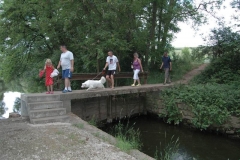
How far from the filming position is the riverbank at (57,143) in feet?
15.8

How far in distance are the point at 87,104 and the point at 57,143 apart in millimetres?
6288

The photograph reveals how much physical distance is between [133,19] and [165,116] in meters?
5.94

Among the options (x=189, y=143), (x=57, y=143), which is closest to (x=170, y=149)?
(x=189, y=143)

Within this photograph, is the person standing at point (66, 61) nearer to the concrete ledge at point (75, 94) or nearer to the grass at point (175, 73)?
the concrete ledge at point (75, 94)

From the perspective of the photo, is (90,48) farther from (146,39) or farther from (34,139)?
(34,139)

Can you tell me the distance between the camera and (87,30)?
13.7m

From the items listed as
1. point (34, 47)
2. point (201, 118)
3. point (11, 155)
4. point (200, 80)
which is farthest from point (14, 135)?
point (34, 47)

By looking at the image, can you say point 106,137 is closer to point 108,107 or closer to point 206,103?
point 206,103

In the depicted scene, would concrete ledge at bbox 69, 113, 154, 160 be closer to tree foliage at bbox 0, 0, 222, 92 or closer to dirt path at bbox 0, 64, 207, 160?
dirt path at bbox 0, 64, 207, 160

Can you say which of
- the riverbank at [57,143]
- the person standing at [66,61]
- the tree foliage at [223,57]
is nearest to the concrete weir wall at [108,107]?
the person standing at [66,61]

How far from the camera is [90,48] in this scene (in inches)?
511

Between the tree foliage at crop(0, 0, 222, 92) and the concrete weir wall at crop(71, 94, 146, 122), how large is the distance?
7.58 ft

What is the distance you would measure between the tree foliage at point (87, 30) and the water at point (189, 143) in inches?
183

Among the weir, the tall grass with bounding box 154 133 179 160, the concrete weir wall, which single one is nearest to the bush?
the weir
